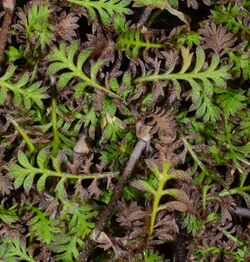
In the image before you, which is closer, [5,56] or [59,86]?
[59,86]

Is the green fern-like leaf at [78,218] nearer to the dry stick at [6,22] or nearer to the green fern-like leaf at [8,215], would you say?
the green fern-like leaf at [8,215]

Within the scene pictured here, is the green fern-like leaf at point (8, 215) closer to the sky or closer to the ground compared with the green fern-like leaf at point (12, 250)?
closer to the sky

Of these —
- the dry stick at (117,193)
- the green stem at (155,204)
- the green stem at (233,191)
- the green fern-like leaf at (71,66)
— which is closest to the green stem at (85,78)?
the green fern-like leaf at (71,66)

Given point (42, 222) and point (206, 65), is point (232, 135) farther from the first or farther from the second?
point (42, 222)

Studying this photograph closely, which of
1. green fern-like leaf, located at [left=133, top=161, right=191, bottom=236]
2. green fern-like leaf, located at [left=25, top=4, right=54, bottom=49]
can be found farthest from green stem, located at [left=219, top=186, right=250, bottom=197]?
green fern-like leaf, located at [left=25, top=4, right=54, bottom=49]

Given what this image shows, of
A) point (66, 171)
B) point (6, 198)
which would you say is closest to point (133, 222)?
point (66, 171)

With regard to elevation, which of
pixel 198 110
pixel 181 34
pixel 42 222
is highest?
pixel 181 34
